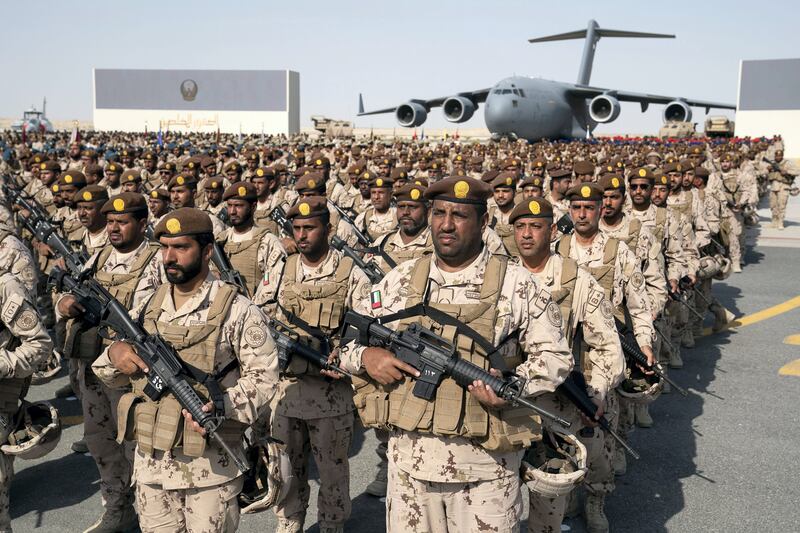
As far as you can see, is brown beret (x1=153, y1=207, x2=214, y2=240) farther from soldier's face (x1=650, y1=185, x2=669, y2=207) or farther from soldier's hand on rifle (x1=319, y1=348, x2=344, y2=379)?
soldier's face (x1=650, y1=185, x2=669, y2=207)

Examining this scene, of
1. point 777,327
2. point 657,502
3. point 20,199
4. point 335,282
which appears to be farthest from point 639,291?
point 20,199

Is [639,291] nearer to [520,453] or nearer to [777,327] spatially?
[520,453]

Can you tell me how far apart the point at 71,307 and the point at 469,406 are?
2667mm

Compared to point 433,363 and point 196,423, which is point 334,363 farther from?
point 433,363

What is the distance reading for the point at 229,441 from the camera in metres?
3.49

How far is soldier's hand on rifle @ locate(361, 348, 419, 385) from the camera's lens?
3.25m

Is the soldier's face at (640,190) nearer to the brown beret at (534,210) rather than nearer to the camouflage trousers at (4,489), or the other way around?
the brown beret at (534,210)

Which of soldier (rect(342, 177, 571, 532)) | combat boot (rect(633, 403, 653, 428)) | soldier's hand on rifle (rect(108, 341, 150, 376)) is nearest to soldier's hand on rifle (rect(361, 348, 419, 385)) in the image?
soldier (rect(342, 177, 571, 532))

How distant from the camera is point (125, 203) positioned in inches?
189

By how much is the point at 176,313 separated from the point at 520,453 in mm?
1820

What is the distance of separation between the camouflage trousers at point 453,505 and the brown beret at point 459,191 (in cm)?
131

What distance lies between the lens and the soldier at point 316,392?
4.68 metres

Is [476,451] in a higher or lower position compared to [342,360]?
lower

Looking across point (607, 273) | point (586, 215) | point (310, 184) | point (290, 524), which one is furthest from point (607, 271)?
point (310, 184)
